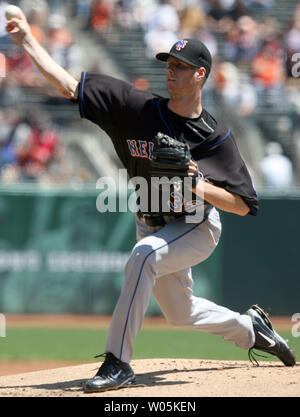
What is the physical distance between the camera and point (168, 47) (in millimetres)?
12133

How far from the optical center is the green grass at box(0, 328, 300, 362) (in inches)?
279

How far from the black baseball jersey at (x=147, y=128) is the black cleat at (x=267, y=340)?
0.98 m

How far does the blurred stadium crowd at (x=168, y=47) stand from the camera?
10.8 meters

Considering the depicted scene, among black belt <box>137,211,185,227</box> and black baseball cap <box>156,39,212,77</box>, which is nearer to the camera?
black baseball cap <box>156,39,212,77</box>

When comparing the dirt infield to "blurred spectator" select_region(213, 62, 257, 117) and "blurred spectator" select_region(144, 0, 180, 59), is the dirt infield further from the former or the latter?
"blurred spectator" select_region(144, 0, 180, 59)

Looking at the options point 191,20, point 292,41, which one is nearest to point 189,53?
point 292,41

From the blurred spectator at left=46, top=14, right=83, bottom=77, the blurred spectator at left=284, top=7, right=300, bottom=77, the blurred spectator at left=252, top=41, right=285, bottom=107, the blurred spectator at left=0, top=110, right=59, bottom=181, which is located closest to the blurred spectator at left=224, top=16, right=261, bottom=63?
the blurred spectator at left=252, top=41, right=285, bottom=107

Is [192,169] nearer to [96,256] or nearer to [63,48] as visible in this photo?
[96,256]

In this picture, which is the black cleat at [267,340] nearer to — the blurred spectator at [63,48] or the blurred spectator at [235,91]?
the blurred spectator at [235,91]

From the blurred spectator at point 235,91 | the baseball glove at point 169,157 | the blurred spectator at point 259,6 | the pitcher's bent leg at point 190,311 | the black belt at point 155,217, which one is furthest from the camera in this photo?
the blurred spectator at point 259,6

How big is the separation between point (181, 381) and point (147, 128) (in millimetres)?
1528

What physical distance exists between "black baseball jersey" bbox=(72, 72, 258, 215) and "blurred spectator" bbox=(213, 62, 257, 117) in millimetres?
7231

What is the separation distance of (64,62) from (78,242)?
3447 millimetres
